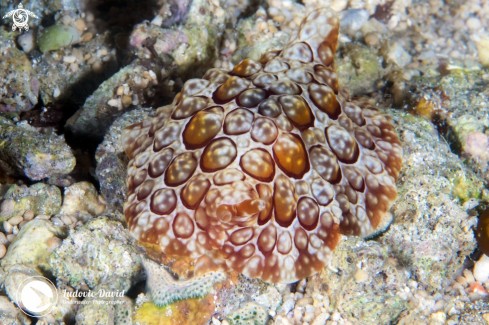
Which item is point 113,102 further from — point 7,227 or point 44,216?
point 7,227

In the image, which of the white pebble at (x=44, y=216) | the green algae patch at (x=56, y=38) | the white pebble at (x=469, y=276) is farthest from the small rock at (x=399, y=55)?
the white pebble at (x=44, y=216)

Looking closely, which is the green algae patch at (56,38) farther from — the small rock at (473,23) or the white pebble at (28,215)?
the small rock at (473,23)

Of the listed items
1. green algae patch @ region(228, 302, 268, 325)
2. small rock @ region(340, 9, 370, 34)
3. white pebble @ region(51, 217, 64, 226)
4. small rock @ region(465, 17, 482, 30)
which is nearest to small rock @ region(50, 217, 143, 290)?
white pebble @ region(51, 217, 64, 226)

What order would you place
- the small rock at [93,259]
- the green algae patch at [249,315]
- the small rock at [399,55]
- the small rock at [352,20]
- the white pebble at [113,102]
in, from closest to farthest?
1. the green algae patch at [249,315]
2. the small rock at [93,259]
3. the white pebble at [113,102]
4. the small rock at [352,20]
5. the small rock at [399,55]

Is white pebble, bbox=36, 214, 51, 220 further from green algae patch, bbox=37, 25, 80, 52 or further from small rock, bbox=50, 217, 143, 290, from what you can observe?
green algae patch, bbox=37, 25, 80, 52

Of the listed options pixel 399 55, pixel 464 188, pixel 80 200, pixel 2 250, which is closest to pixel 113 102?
pixel 80 200

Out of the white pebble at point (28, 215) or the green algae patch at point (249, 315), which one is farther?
the white pebble at point (28, 215)
